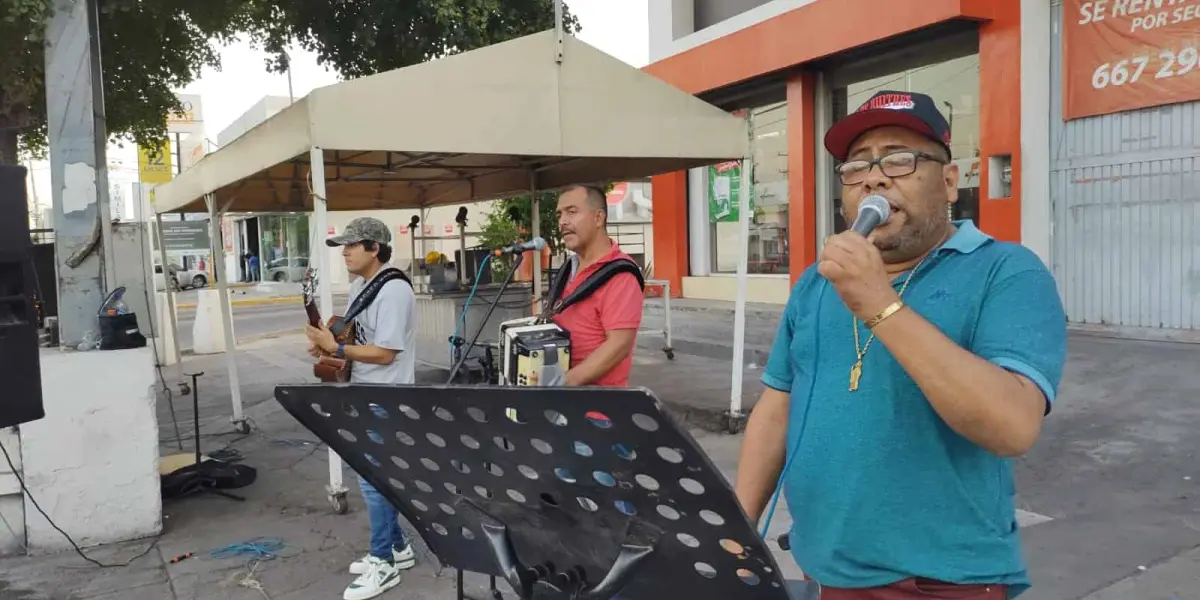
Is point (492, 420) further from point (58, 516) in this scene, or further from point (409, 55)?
point (409, 55)

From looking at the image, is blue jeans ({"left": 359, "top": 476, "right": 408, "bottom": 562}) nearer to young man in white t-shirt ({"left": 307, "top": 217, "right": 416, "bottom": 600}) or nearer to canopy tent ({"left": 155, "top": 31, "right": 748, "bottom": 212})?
young man in white t-shirt ({"left": 307, "top": 217, "right": 416, "bottom": 600})

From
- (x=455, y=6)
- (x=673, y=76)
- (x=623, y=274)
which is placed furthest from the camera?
(x=673, y=76)

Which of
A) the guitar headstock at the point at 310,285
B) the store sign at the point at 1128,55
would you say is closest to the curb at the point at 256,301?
the guitar headstock at the point at 310,285

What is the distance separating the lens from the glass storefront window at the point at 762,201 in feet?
50.2

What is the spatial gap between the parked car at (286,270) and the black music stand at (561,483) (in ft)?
108

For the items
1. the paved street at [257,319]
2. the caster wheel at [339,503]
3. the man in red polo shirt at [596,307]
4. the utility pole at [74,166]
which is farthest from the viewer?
the paved street at [257,319]

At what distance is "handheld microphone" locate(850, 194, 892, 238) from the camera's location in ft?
4.51

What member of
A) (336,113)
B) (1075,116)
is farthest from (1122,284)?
(336,113)

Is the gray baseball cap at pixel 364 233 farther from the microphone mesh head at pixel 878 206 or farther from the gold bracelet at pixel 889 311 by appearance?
the gold bracelet at pixel 889 311

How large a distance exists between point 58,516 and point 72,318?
1.15 m

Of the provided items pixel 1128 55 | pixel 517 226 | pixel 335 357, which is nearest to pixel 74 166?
pixel 335 357

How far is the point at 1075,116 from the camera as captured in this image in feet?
31.2

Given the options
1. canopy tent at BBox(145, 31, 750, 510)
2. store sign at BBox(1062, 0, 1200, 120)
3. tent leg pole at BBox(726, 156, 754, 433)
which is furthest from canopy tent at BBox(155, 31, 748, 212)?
store sign at BBox(1062, 0, 1200, 120)

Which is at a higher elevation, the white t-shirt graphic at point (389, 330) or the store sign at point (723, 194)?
the store sign at point (723, 194)
